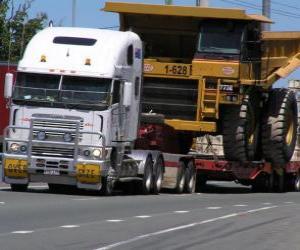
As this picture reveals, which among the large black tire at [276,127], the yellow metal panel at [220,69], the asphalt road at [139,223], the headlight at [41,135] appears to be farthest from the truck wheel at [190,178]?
the headlight at [41,135]

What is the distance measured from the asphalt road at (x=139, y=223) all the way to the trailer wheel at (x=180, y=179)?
289 centimetres

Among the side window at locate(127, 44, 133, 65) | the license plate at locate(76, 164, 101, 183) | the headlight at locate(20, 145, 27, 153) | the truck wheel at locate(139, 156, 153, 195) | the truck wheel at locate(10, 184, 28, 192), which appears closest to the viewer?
the license plate at locate(76, 164, 101, 183)

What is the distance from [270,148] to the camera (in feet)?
94.1

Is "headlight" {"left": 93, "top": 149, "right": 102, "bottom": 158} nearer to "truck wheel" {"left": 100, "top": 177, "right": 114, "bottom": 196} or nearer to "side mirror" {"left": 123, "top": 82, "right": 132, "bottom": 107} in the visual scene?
"truck wheel" {"left": 100, "top": 177, "right": 114, "bottom": 196}

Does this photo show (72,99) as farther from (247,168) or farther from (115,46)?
(247,168)

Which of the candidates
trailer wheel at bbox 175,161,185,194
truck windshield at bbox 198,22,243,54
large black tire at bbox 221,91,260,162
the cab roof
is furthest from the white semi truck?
large black tire at bbox 221,91,260,162

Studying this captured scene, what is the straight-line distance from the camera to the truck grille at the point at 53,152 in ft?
71.2

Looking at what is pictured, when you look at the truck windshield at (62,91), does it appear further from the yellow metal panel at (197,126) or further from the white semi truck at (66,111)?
the yellow metal panel at (197,126)

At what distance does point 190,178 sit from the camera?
2706 centimetres

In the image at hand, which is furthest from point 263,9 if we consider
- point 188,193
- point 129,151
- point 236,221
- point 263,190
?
point 236,221

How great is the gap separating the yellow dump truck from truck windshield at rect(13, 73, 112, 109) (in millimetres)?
4829

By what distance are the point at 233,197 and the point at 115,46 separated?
20.3ft

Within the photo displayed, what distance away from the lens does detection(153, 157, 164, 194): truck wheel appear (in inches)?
979

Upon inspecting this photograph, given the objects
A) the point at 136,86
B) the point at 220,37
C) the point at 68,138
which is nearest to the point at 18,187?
the point at 68,138
